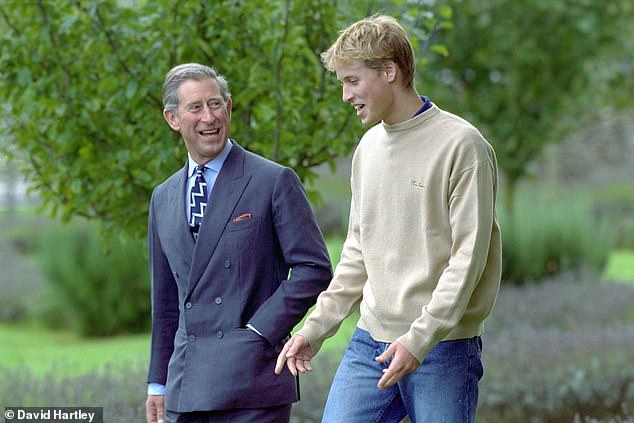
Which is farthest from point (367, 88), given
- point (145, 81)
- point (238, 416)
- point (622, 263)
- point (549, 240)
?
point (622, 263)

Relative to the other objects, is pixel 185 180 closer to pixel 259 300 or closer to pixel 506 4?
pixel 259 300

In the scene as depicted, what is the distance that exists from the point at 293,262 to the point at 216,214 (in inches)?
10.9

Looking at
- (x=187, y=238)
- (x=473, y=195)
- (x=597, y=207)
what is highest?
(x=473, y=195)

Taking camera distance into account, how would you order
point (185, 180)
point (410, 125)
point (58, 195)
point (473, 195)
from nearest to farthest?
point (473, 195), point (410, 125), point (185, 180), point (58, 195)

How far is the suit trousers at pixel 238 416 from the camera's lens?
3350 mm

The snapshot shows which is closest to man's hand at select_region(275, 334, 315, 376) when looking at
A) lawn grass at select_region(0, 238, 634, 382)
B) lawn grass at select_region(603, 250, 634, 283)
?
lawn grass at select_region(0, 238, 634, 382)

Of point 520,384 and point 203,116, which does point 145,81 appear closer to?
point 203,116

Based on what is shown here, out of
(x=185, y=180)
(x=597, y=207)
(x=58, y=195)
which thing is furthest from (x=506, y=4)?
(x=597, y=207)

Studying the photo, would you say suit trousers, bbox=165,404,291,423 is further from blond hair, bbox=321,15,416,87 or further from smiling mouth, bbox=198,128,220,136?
blond hair, bbox=321,15,416,87

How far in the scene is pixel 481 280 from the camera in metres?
3.05

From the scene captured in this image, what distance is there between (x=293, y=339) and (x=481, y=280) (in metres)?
0.57

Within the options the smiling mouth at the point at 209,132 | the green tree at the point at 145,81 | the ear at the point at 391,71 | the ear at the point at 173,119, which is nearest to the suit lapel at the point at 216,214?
the smiling mouth at the point at 209,132

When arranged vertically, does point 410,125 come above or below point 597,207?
above

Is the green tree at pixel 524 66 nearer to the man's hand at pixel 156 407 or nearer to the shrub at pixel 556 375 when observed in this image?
the shrub at pixel 556 375
